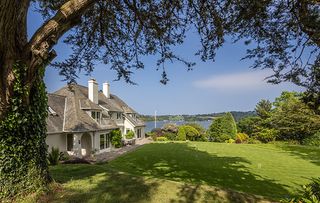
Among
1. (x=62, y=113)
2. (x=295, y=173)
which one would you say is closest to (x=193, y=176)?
(x=295, y=173)

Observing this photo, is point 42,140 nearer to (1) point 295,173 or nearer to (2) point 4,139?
(2) point 4,139

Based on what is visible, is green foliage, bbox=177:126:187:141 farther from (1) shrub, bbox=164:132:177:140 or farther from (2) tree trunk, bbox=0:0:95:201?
(2) tree trunk, bbox=0:0:95:201

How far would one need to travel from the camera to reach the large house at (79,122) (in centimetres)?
2178

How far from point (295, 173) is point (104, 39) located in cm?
1404

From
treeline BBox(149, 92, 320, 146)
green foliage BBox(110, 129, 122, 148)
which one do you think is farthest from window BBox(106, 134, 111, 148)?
treeline BBox(149, 92, 320, 146)

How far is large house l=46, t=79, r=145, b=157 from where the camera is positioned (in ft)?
71.5

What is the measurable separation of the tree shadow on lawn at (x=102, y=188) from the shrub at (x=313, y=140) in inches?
1219

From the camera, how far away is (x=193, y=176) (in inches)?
514

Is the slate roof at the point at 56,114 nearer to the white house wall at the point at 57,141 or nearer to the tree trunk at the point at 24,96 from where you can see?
the white house wall at the point at 57,141

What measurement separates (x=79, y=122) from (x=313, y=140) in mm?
28909

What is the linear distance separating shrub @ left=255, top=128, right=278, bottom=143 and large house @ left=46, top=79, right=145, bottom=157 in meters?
21.7

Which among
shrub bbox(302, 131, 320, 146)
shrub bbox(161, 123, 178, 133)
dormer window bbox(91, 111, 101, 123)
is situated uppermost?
dormer window bbox(91, 111, 101, 123)

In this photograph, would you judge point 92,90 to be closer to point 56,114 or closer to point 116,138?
point 116,138

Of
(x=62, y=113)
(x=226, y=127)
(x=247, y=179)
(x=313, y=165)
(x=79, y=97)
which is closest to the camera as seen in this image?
(x=247, y=179)
